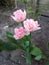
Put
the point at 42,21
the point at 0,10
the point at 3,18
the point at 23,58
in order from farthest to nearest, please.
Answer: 1. the point at 0,10
2. the point at 3,18
3. the point at 42,21
4. the point at 23,58

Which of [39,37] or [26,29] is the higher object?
[26,29]

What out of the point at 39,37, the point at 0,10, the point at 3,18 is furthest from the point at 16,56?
the point at 0,10

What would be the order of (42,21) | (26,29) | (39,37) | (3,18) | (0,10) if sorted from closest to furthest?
(26,29)
(39,37)
(42,21)
(3,18)
(0,10)

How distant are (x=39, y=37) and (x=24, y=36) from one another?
859 mm

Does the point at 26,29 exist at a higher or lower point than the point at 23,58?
higher

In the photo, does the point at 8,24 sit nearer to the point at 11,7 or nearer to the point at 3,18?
the point at 3,18

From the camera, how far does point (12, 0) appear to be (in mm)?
2973

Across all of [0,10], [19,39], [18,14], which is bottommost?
[0,10]

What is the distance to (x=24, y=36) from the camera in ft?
3.80

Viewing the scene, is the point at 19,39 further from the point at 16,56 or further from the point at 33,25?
the point at 16,56

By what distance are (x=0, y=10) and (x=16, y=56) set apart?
1236mm

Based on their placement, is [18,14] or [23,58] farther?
[23,58]

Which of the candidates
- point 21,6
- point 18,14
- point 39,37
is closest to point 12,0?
point 21,6

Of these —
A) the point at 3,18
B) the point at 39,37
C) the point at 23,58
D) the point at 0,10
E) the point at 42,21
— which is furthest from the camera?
the point at 0,10
